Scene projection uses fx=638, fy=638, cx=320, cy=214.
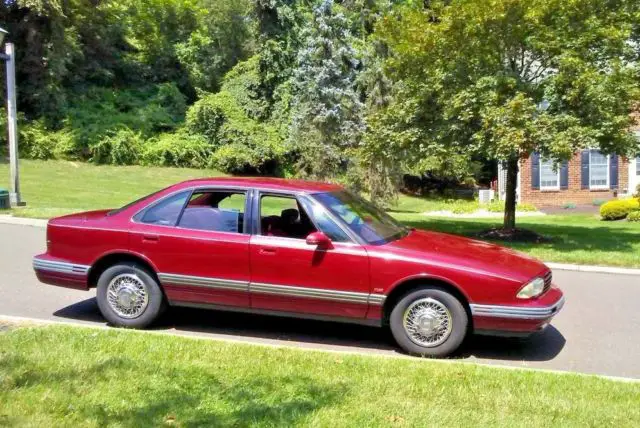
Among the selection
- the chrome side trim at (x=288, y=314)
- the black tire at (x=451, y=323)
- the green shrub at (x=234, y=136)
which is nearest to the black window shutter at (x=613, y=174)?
the green shrub at (x=234, y=136)

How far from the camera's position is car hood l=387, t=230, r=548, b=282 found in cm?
571

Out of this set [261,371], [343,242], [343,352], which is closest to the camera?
[261,371]

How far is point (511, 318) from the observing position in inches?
220

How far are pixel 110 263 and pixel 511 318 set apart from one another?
3.98 m

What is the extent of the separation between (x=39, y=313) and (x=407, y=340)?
3992mm

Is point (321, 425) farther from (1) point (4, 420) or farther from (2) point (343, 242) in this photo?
(2) point (343, 242)

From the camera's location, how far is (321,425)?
3.81 meters

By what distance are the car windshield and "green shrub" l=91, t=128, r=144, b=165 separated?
89.1 ft

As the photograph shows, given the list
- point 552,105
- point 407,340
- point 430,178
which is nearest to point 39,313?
point 407,340

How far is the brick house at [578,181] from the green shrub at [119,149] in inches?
747

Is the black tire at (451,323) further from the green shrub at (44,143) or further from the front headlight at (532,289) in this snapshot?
the green shrub at (44,143)

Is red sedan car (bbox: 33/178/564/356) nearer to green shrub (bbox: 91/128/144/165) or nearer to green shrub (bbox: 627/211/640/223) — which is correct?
green shrub (bbox: 627/211/640/223)

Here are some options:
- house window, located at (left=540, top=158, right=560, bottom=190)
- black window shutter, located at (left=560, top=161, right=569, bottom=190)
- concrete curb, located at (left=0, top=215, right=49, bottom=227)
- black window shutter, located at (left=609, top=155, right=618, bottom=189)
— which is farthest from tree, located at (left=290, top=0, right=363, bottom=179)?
concrete curb, located at (left=0, top=215, right=49, bottom=227)

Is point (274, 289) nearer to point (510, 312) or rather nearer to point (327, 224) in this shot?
point (327, 224)
